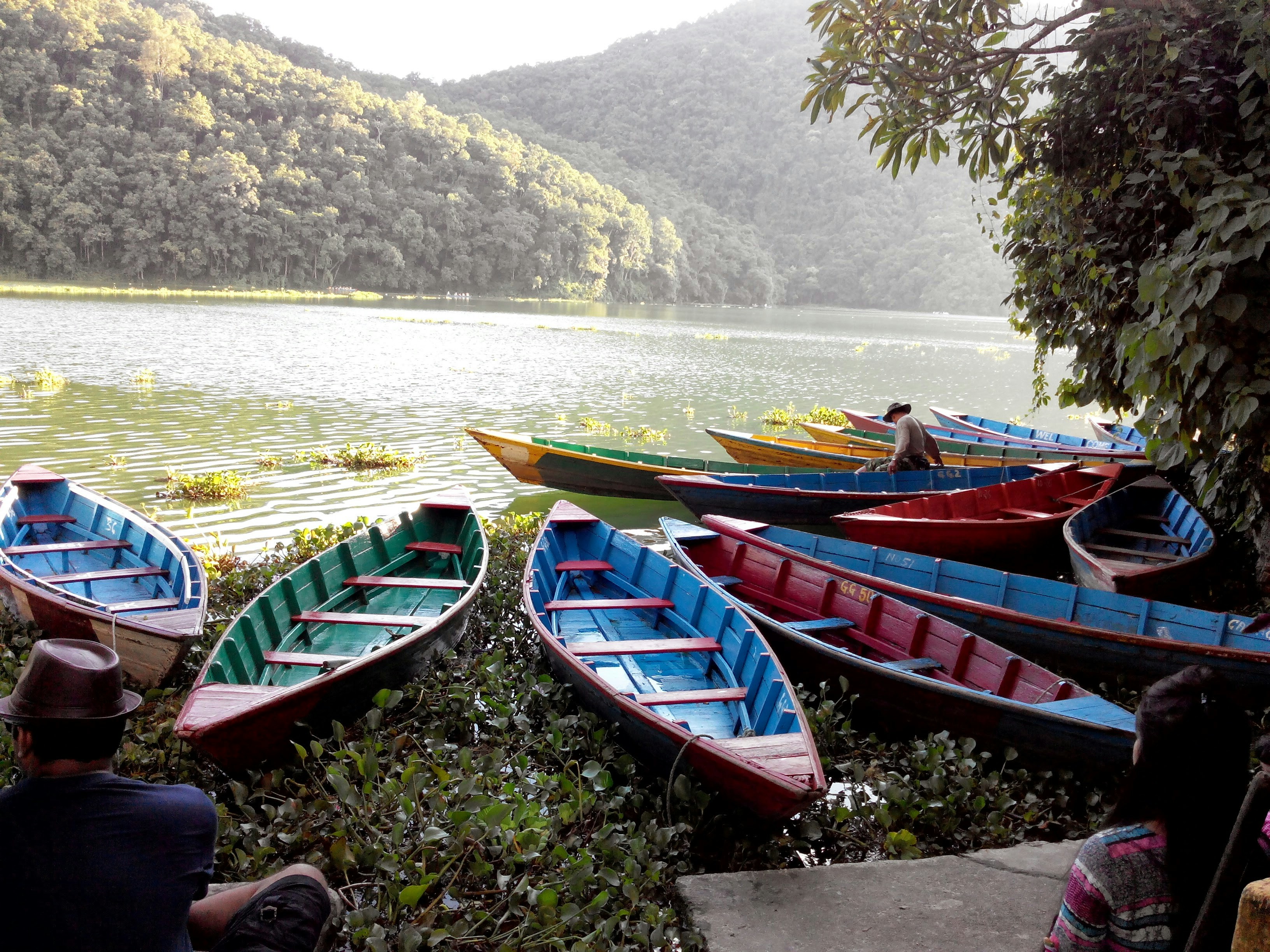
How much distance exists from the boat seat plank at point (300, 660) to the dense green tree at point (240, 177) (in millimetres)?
52615

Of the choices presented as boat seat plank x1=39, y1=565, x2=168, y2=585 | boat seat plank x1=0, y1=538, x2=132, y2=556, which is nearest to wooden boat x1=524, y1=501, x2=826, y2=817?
boat seat plank x1=39, y1=565, x2=168, y2=585

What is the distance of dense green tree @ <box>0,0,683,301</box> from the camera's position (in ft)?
158

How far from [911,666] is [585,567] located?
250 centimetres

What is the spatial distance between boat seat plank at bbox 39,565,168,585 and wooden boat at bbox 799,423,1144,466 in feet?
29.0

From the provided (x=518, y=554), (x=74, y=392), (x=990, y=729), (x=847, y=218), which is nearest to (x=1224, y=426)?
(x=990, y=729)

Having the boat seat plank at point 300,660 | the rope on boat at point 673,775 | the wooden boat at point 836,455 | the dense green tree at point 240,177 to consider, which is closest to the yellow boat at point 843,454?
the wooden boat at point 836,455

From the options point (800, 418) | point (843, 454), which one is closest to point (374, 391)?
point (800, 418)

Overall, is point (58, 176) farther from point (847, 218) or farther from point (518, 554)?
point (847, 218)

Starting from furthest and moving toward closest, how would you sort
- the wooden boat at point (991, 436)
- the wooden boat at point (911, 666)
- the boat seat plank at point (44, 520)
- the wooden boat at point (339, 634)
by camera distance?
the wooden boat at point (991, 436) → the boat seat plank at point (44, 520) → the wooden boat at point (911, 666) → the wooden boat at point (339, 634)

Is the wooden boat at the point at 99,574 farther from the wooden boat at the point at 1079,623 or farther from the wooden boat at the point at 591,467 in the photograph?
the wooden boat at the point at 591,467

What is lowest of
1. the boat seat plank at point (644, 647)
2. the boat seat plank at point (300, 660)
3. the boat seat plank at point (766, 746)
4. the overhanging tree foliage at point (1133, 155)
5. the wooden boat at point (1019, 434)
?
the boat seat plank at point (300, 660)

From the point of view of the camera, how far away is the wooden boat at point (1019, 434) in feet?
42.3

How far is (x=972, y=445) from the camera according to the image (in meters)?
12.6

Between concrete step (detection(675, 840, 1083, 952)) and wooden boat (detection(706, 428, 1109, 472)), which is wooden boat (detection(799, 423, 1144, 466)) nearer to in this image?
wooden boat (detection(706, 428, 1109, 472))
